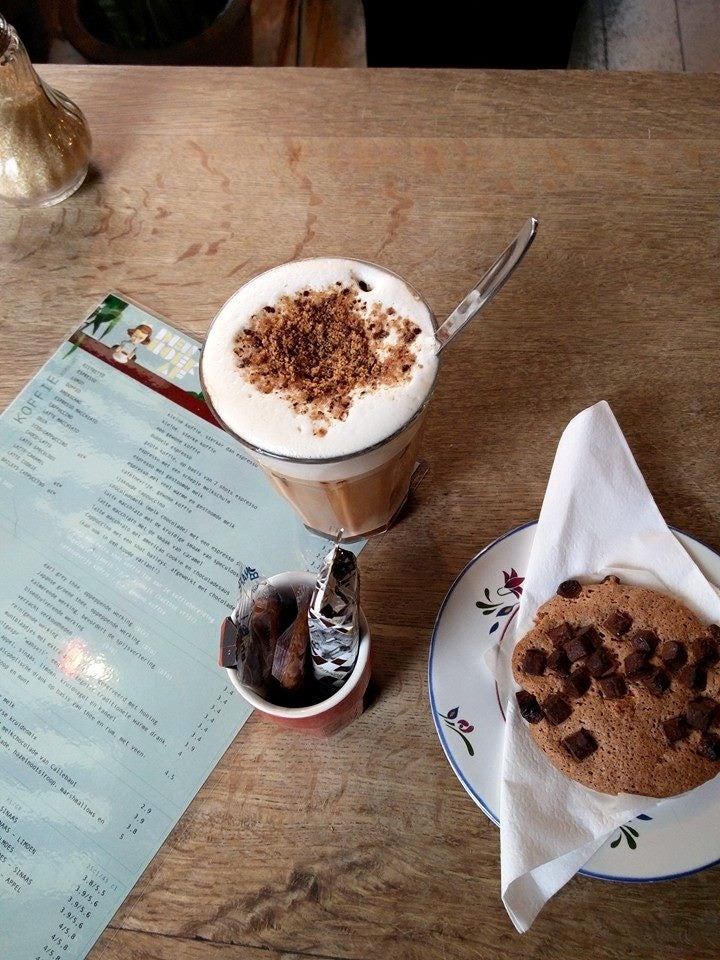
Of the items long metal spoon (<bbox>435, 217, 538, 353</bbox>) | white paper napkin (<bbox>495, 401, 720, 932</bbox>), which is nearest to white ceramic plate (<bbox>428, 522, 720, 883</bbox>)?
white paper napkin (<bbox>495, 401, 720, 932</bbox>)

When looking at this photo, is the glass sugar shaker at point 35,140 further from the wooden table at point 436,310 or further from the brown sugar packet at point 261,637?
the brown sugar packet at point 261,637

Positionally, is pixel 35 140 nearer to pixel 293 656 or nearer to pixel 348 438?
pixel 348 438

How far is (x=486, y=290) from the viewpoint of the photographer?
77 cm

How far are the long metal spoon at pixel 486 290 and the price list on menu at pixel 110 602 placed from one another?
0.96 ft

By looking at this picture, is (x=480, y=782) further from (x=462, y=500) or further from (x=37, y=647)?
(x=37, y=647)

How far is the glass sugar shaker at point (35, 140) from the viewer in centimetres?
103

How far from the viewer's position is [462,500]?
2.95 feet

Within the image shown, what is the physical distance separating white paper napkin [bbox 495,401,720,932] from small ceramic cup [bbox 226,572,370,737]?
15 centimetres

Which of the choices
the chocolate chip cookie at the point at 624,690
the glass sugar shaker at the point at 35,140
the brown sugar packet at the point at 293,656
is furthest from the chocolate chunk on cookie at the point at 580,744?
the glass sugar shaker at the point at 35,140

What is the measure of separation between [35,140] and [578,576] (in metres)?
0.93

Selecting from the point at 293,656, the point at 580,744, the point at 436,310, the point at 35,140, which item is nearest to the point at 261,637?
the point at 293,656

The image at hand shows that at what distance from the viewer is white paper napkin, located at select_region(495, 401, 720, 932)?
67cm

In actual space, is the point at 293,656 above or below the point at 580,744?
above

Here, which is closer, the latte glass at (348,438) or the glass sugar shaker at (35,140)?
the latte glass at (348,438)
